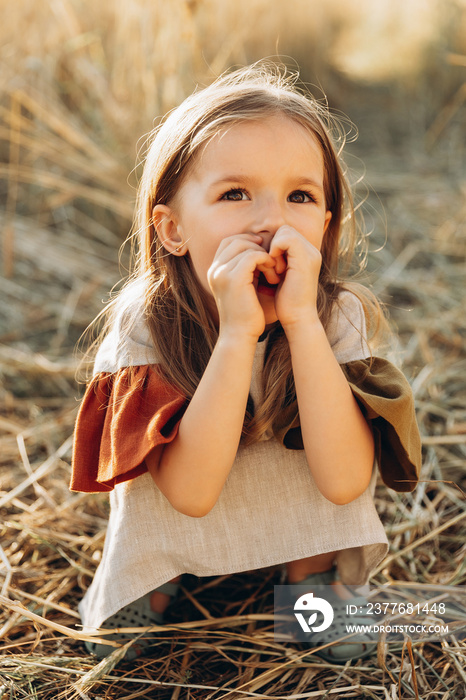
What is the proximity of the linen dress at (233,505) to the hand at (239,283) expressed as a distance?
20 centimetres

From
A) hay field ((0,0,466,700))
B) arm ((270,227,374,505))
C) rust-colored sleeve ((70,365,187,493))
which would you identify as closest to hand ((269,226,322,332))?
arm ((270,227,374,505))

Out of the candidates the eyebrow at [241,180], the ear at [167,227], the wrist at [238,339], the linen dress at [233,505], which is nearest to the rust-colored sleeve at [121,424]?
the linen dress at [233,505]

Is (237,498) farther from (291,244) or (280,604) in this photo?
(291,244)

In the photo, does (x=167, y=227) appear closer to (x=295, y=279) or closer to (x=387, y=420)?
(x=295, y=279)

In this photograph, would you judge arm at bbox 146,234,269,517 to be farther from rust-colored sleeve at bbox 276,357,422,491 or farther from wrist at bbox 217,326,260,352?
rust-colored sleeve at bbox 276,357,422,491

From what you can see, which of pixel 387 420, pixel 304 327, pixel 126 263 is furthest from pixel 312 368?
pixel 126 263

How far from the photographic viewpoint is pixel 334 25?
5305 mm

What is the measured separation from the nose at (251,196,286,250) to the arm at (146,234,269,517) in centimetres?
4

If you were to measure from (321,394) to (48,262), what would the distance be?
2.17m

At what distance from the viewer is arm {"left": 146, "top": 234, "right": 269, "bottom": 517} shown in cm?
115

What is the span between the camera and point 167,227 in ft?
4.56

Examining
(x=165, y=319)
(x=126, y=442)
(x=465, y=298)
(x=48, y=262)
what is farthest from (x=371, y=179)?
(x=126, y=442)

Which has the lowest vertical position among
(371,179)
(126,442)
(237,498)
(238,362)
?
(371,179)

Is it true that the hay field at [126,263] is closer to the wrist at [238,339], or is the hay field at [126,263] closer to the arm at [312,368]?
the arm at [312,368]
